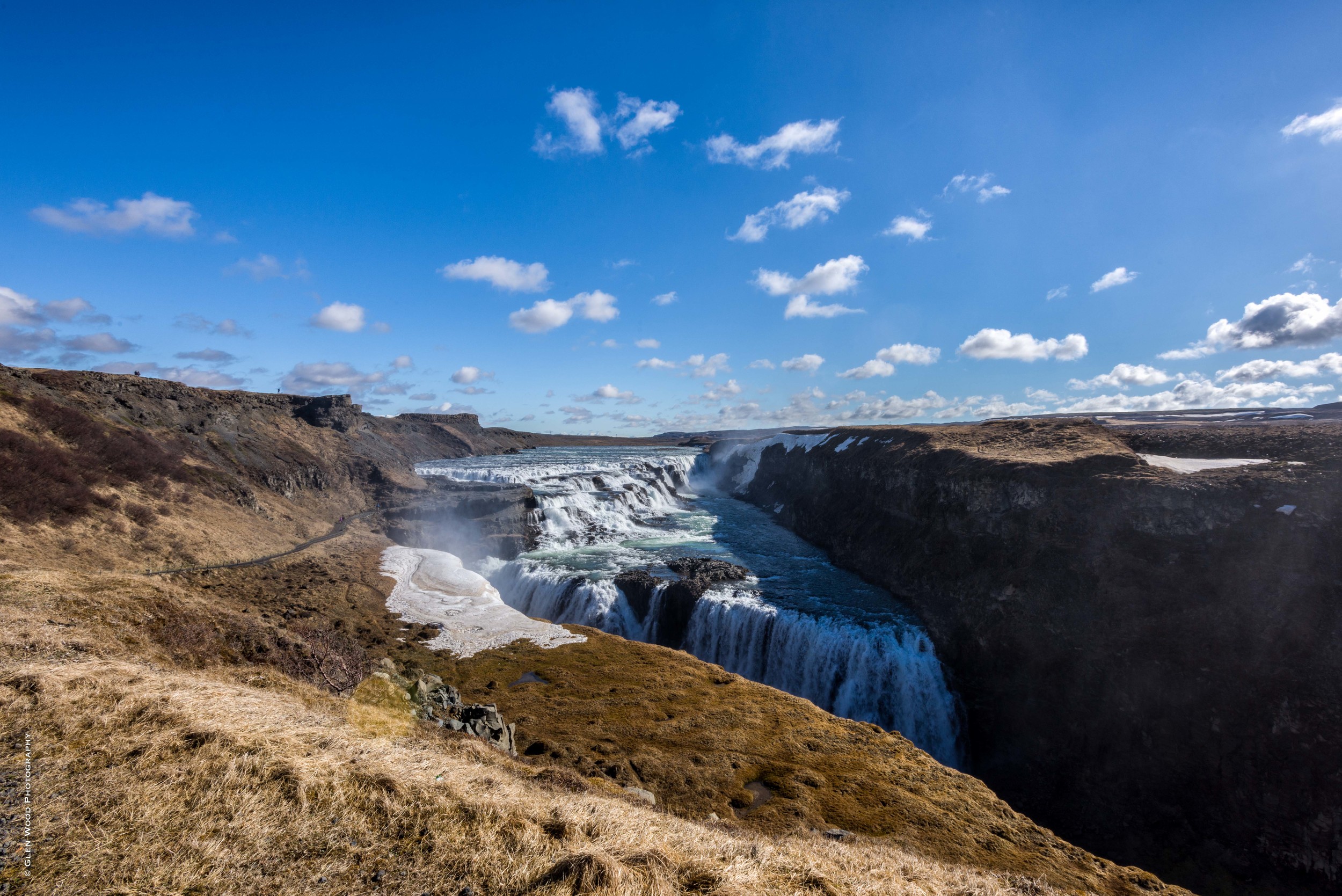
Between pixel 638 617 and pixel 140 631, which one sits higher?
pixel 140 631

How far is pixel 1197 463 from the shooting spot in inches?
1094

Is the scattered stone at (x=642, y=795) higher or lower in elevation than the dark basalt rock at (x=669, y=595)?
higher

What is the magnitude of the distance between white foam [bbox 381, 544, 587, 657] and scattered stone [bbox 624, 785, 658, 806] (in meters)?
13.7

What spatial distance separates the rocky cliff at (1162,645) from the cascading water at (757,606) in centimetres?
252

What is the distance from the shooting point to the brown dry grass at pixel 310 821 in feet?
19.3

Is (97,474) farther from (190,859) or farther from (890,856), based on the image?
(890,856)

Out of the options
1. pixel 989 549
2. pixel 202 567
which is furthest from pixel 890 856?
pixel 202 567

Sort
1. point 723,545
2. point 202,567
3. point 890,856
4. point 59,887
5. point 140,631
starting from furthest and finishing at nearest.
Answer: point 723,545
point 202,567
point 140,631
point 890,856
point 59,887

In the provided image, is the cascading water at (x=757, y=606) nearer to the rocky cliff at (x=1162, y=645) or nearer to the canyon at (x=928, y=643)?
the canyon at (x=928, y=643)

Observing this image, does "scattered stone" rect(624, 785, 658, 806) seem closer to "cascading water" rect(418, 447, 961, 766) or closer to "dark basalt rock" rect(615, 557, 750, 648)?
"cascading water" rect(418, 447, 961, 766)


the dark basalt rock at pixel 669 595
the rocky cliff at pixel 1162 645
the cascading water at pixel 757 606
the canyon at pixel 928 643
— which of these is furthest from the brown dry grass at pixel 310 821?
the dark basalt rock at pixel 669 595

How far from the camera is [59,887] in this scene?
514 centimetres

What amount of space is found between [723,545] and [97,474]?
142 ft

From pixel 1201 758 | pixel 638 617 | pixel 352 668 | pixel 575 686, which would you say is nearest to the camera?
pixel 352 668
